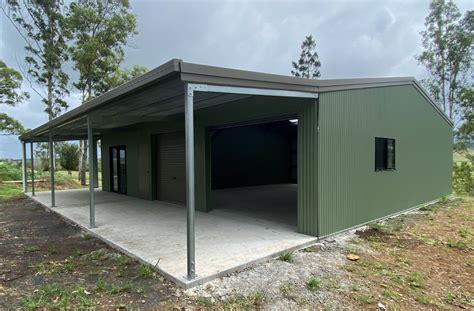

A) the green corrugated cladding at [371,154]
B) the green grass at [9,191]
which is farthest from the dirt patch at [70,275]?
the green grass at [9,191]

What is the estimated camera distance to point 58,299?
298 cm

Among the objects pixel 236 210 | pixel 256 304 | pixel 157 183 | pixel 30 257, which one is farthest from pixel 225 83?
pixel 157 183

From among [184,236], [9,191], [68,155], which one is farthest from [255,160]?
[68,155]

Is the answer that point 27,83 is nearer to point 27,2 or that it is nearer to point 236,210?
point 27,2

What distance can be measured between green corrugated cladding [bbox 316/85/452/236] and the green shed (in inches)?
0.9

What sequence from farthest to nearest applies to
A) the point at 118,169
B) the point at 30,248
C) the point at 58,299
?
the point at 118,169 < the point at 30,248 < the point at 58,299

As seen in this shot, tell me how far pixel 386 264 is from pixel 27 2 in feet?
58.2

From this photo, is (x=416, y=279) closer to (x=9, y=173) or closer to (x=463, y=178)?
(x=463, y=178)

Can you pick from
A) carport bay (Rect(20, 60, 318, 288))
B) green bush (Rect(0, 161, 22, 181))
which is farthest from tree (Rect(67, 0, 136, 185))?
carport bay (Rect(20, 60, 318, 288))

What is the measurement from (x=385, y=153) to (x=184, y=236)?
488 centimetres

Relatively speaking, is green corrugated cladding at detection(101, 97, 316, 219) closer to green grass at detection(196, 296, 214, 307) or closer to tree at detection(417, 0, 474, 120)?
green grass at detection(196, 296, 214, 307)

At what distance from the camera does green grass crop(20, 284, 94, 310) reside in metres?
2.84

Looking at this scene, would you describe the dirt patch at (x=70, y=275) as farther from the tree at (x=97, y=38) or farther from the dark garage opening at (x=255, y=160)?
the tree at (x=97, y=38)

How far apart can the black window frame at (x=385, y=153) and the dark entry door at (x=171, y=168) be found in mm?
4764
